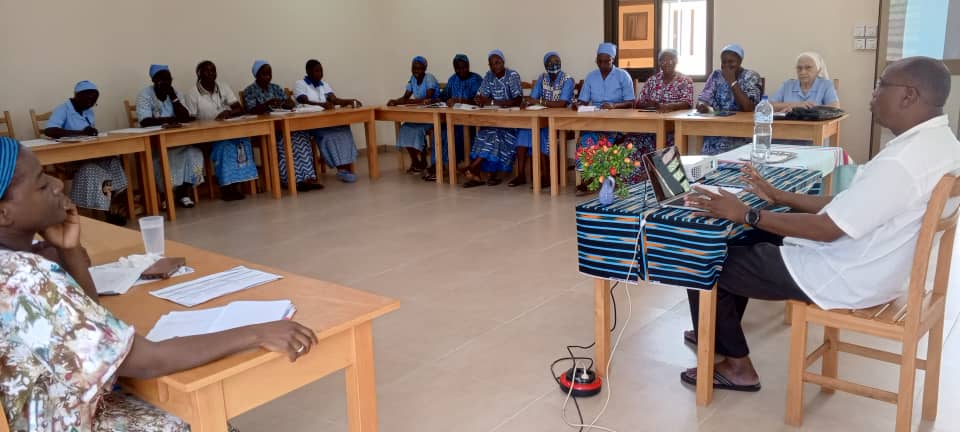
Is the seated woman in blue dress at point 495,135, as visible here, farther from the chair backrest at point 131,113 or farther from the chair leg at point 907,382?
the chair leg at point 907,382

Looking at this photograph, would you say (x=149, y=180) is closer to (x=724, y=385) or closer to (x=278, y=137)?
(x=278, y=137)

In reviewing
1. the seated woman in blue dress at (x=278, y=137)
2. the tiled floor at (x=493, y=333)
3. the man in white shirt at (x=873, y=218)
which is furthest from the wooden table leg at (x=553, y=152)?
the man in white shirt at (x=873, y=218)

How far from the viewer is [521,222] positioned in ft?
18.1

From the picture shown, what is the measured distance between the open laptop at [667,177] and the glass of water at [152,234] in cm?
157

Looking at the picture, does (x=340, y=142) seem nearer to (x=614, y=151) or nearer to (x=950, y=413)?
(x=614, y=151)

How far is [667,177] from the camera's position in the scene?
2.82 meters

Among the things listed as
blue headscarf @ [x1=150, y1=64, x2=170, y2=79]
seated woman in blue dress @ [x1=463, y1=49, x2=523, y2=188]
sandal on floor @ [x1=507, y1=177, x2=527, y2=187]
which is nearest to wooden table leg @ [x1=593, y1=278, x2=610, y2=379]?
sandal on floor @ [x1=507, y1=177, x2=527, y2=187]

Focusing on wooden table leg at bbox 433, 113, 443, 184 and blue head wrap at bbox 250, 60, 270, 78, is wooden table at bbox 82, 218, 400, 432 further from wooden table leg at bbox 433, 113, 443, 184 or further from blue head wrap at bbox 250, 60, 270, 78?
blue head wrap at bbox 250, 60, 270, 78

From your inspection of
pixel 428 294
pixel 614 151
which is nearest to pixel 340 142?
pixel 428 294

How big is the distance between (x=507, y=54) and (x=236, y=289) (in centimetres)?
652

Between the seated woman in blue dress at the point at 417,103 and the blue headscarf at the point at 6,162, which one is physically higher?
the blue headscarf at the point at 6,162

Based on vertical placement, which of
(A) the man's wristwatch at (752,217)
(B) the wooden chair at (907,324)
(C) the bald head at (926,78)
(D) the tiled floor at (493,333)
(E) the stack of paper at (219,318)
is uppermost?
(C) the bald head at (926,78)

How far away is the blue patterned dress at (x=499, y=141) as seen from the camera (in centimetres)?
690

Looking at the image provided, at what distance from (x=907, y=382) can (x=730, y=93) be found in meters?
3.95
